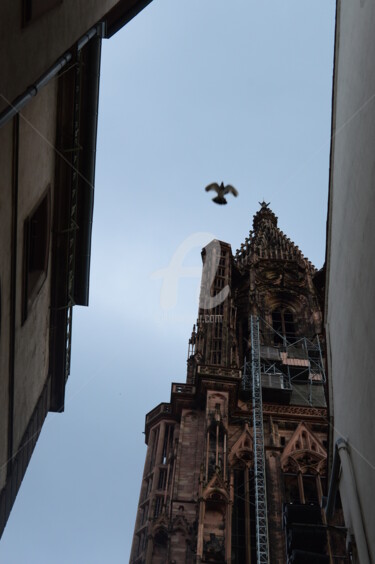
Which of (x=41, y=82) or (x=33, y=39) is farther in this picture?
(x=41, y=82)

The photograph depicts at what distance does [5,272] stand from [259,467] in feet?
62.4

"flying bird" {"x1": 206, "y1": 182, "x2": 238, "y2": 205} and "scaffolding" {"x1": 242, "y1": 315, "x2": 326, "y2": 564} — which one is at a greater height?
"scaffolding" {"x1": 242, "y1": 315, "x2": 326, "y2": 564}

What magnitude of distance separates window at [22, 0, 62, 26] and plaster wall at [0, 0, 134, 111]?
96 mm

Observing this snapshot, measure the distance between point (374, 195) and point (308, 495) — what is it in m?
21.0

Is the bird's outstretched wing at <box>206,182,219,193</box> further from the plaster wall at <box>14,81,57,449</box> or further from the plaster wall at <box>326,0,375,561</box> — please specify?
the plaster wall at <box>14,81,57,449</box>

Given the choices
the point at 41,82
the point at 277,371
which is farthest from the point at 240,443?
the point at 41,82

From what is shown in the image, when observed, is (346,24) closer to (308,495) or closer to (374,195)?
(374,195)

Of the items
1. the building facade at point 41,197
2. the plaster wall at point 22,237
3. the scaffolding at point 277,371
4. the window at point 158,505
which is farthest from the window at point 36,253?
the scaffolding at point 277,371

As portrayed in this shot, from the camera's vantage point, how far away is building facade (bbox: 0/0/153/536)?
961 centimetres

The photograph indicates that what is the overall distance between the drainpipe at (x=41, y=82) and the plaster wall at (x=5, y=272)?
0.41 m

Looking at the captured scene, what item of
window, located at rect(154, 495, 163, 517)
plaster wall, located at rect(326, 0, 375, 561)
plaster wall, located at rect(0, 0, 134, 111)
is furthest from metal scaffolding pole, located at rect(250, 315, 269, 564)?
plaster wall, located at rect(0, 0, 134, 111)

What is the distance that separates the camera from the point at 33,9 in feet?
30.7

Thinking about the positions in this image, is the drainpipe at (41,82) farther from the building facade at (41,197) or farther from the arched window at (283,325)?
the arched window at (283,325)

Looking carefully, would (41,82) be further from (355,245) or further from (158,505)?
(158,505)
